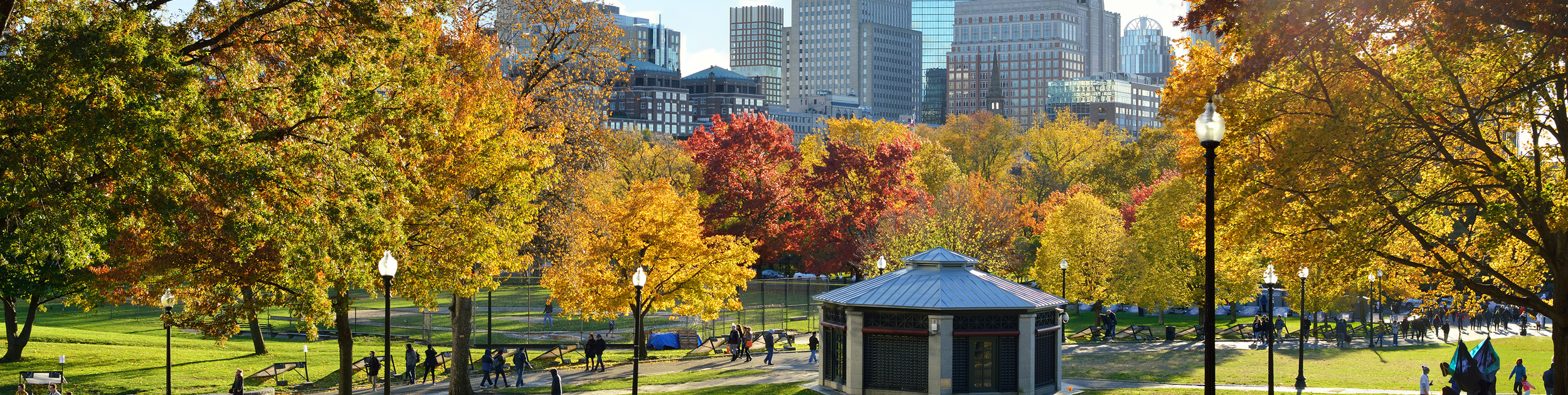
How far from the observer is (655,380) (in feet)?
106

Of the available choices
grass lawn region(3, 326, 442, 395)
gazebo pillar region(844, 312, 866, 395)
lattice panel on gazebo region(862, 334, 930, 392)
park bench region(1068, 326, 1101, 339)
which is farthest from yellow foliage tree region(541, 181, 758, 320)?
park bench region(1068, 326, 1101, 339)

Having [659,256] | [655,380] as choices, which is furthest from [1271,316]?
[659,256]

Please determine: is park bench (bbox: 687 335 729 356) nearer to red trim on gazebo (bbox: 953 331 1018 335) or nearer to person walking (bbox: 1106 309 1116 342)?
person walking (bbox: 1106 309 1116 342)

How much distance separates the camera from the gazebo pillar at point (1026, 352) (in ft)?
88.5

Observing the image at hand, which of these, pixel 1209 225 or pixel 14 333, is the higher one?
pixel 1209 225

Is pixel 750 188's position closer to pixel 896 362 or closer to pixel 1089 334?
pixel 1089 334

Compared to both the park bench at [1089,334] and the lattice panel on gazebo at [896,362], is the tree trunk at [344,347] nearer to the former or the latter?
the lattice panel on gazebo at [896,362]

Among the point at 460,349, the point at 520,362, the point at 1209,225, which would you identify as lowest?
the point at 520,362

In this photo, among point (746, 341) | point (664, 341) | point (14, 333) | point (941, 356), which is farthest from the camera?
point (664, 341)

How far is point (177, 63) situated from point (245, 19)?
7.64 feet

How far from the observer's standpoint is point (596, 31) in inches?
1220

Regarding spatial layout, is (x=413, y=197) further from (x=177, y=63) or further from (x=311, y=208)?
(x=177, y=63)

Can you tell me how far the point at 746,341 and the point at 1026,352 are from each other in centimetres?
1264

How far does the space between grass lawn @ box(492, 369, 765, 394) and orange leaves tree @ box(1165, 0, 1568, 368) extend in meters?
16.5
